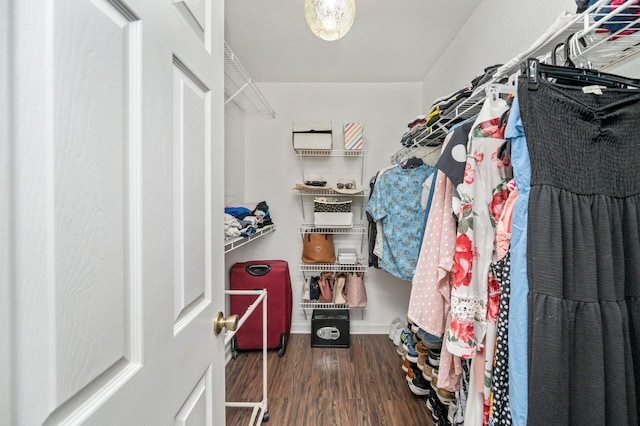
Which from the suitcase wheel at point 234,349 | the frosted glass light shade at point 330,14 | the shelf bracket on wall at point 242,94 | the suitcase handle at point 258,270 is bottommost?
the suitcase wheel at point 234,349

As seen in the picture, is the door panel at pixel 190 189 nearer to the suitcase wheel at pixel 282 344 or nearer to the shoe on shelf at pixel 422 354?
the shoe on shelf at pixel 422 354

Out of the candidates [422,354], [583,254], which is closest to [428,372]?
[422,354]

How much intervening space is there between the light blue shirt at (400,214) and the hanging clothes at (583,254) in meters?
1.23

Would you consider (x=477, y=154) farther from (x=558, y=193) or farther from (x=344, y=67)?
(x=344, y=67)

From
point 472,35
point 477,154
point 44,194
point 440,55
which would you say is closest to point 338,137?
point 440,55

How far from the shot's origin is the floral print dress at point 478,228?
0.84 metres

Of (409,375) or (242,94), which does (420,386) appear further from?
(242,94)

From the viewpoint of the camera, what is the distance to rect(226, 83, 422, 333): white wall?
2566 millimetres

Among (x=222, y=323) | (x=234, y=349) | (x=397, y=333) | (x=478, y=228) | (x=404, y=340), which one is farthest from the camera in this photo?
(x=397, y=333)

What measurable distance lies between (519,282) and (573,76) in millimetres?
557

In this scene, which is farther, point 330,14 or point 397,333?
point 397,333

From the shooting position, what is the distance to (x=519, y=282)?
0.66 m

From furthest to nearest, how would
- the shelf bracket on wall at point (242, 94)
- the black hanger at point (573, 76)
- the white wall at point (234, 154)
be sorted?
the white wall at point (234, 154), the shelf bracket on wall at point (242, 94), the black hanger at point (573, 76)

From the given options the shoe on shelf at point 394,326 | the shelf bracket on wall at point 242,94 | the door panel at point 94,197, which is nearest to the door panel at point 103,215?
the door panel at point 94,197
